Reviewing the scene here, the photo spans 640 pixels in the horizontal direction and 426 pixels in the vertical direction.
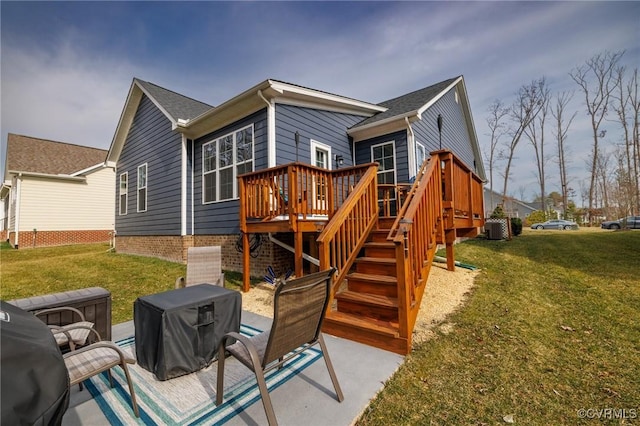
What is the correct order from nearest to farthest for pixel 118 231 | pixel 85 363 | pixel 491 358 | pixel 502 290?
1. pixel 85 363
2. pixel 491 358
3. pixel 502 290
4. pixel 118 231

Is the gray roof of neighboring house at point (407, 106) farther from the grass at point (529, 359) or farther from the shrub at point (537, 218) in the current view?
the shrub at point (537, 218)

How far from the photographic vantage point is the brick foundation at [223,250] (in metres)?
6.66

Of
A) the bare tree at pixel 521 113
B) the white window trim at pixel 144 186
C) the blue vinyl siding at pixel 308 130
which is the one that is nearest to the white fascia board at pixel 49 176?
the white window trim at pixel 144 186

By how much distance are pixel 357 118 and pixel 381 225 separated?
4742 mm

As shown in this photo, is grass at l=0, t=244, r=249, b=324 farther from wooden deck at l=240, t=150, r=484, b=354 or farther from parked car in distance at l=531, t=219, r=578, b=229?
parked car in distance at l=531, t=219, r=578, b=229

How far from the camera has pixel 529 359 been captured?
2.86 metres

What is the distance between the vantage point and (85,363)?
6.66ft

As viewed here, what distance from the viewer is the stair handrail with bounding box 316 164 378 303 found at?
372 centimetres

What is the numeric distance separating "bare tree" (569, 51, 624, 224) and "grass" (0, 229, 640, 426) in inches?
825

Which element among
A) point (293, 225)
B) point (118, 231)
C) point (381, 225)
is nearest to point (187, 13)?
point (293, 225)

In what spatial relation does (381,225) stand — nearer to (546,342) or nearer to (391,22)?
(546,342)

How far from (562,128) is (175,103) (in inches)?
1155

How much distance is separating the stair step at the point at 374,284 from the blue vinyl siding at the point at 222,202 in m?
→ 3.77

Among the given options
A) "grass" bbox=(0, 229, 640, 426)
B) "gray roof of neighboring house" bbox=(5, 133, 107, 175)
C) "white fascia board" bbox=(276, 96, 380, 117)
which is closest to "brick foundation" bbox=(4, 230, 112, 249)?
"gray roof of neighboring house" bbox=(5, 133, 107, 175)
